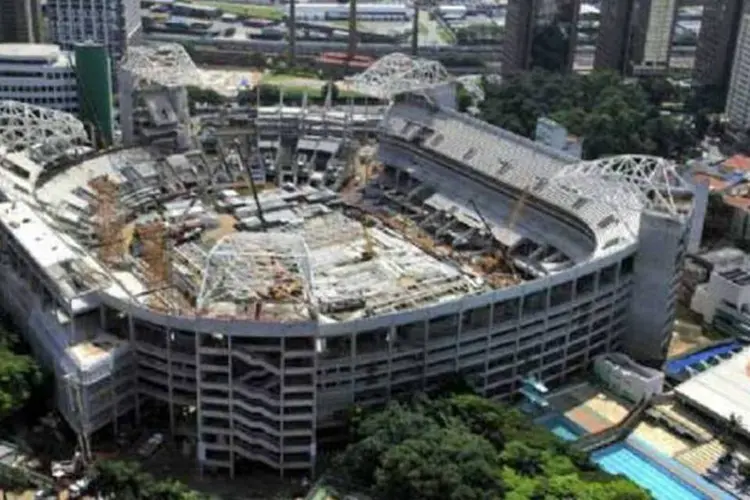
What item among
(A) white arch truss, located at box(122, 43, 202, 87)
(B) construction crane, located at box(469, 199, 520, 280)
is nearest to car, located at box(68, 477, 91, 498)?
(B) construction crane, located at box(469, 199, 520, 280)

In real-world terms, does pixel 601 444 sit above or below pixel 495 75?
below

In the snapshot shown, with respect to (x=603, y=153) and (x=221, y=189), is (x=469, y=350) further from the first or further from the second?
(x=603, y=153)

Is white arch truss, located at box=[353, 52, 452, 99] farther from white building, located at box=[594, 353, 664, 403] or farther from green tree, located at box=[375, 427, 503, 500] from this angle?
green tree, located at box=[375, 427, 503, 500]

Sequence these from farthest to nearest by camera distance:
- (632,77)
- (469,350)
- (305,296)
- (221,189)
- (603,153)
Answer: (632,77) → (603,153) → (221,189) → (469,350) → (305,296)

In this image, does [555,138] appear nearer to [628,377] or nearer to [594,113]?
[594,113]

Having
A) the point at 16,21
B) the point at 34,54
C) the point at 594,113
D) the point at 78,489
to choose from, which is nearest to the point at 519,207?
the point at 594,113

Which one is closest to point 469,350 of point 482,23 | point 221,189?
point 221,189
